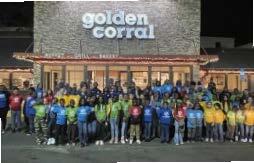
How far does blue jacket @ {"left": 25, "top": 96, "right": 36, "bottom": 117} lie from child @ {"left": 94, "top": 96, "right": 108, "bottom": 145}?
2257 mm

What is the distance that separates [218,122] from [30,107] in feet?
19.5

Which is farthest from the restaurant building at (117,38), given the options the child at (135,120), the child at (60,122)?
the child at (60,122)

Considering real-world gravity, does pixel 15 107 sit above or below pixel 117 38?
below

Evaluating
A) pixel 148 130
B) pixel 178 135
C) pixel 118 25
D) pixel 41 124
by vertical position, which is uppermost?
pixel 118 25

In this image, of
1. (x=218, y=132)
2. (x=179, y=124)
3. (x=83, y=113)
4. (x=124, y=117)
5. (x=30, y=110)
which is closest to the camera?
(x=83, y=113)

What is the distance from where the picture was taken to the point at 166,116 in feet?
47.3

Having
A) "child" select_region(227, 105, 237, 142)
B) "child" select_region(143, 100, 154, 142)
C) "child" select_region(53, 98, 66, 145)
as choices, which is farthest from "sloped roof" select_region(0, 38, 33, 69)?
"child" select_region(227, 105, 237, 142)

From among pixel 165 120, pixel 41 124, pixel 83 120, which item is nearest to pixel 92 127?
pixel 83 120

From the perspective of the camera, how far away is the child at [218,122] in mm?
14547

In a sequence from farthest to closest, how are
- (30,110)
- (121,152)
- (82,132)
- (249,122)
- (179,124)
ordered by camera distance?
(30,110), (249,122), (179,124), (82,132), (121,152)

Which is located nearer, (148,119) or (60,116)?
(60,116)

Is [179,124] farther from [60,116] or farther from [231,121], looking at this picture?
[60,116]

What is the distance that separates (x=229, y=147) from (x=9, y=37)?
61.6 feet

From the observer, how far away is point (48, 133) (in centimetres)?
1412
